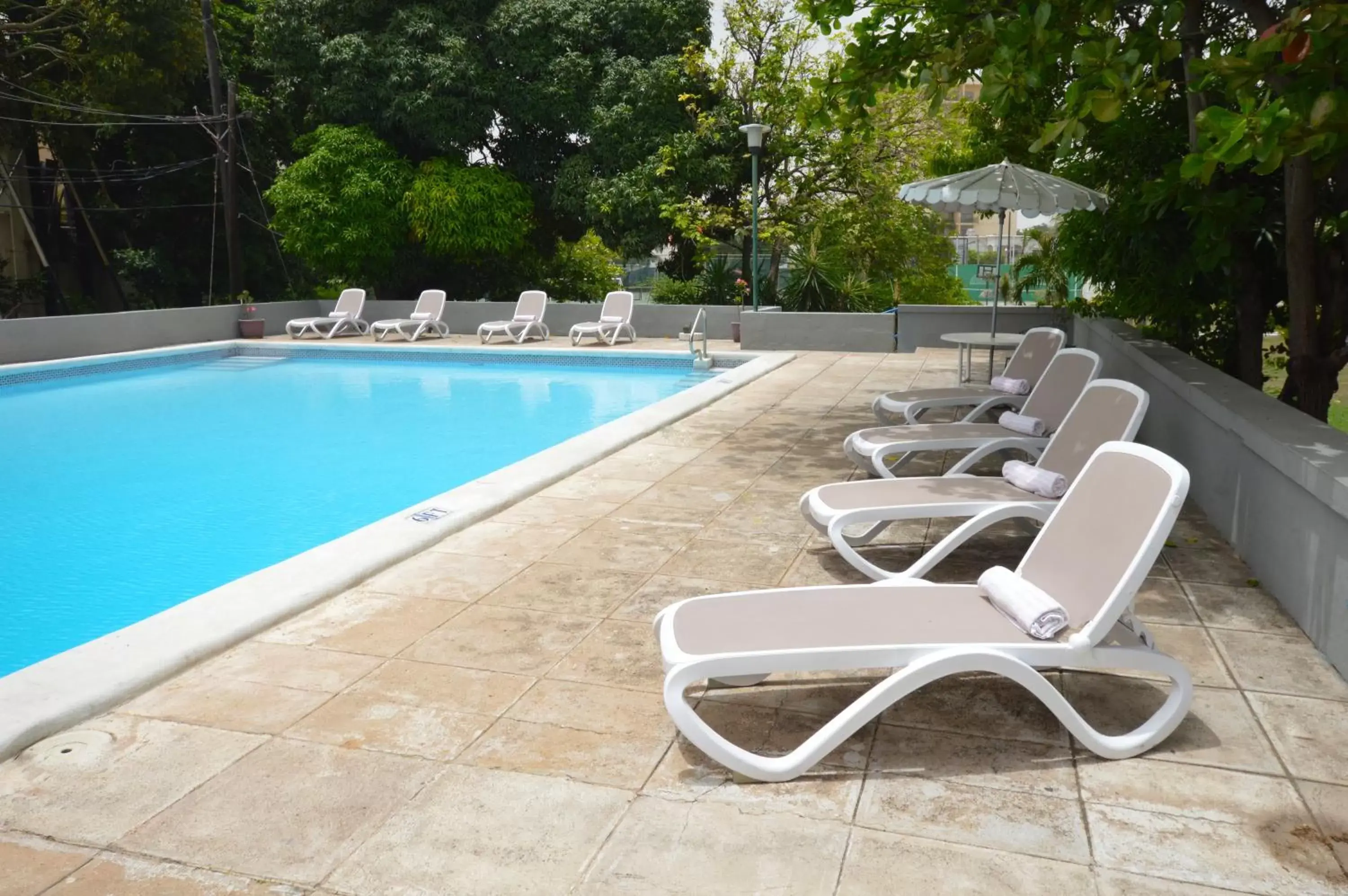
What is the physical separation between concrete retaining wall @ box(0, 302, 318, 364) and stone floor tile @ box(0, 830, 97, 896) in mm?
15708

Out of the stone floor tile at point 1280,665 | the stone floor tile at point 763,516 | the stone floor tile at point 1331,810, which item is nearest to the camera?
the stone floor tile at point 1331,810

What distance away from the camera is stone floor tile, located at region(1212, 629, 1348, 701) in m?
3.93

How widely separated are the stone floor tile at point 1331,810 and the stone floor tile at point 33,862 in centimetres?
345

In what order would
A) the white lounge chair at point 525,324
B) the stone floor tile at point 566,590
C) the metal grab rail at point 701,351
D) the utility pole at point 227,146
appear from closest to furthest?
the stone floor tile at point 566,590 → the metal grab rail at point 701,351 → the white lounge chair at point 525,324 → the utility pole at point 227,146

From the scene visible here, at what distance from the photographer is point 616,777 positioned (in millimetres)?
3373

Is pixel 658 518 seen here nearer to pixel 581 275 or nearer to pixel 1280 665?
pixel 1280 665

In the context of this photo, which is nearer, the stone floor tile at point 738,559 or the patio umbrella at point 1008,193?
the stone floor tile at point 738,559

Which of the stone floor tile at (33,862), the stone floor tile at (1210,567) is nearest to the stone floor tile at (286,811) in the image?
the stone floor tile at (33,862)

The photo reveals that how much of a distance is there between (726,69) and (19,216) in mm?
18619

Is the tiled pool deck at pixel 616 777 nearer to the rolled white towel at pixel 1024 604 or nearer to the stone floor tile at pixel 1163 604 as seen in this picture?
the stone floor tile at pixel 1163 604

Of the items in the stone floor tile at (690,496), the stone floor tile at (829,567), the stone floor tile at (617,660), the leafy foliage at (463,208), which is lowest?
the stone floor tile at (617,660)

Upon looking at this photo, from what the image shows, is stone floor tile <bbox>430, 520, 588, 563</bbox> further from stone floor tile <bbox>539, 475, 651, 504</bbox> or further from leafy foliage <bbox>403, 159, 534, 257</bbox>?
leafy foliage <bbox>403, 159, 534, 257</bbox>

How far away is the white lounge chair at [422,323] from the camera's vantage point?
63.3 feet

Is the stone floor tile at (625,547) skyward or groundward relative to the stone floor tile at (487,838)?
skyward
